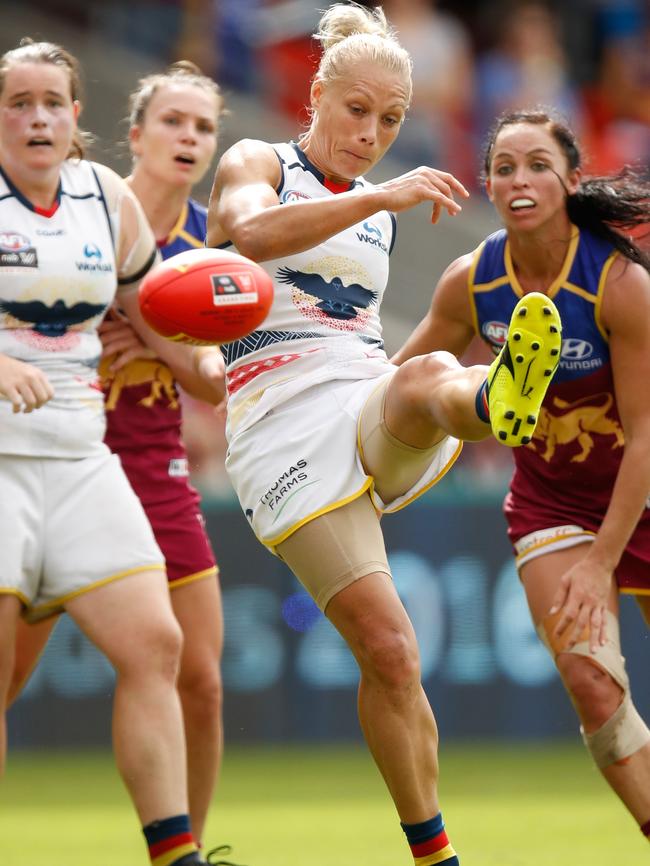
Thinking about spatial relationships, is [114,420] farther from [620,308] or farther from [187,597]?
[620,308]

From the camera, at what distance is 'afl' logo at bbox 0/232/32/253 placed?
465 cm

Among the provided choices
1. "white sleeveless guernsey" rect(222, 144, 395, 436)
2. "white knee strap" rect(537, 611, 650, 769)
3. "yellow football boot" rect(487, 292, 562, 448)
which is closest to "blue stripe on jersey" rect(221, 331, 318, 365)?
"white sleeveless guernsey" rect(222, 144, 395, 436)

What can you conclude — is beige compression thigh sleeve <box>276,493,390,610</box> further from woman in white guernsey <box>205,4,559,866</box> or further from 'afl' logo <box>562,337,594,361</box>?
'afl' logo <box>562,337,594,361</box>

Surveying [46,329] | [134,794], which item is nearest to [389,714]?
[134,794]

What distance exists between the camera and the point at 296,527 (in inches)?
167

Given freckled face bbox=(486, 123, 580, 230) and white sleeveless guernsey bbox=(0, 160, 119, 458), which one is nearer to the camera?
white sleeveless guernsey bbox=(0, 160, 119, 458)

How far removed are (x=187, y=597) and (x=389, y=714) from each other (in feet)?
5.02

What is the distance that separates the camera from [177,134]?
5.79 m

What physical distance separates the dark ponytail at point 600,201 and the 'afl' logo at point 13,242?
151cm

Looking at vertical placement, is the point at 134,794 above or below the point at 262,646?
below

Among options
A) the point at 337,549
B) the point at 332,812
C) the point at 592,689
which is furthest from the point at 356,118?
the point at 332,812

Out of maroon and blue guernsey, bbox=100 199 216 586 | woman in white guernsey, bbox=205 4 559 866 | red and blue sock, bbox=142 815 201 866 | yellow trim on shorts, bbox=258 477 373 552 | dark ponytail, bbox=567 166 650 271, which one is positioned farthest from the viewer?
maroon and blue guernsey, bbox=100 199 216 586

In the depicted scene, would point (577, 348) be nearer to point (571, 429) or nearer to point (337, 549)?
point (571, 429)

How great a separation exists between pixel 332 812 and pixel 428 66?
6.85 m
